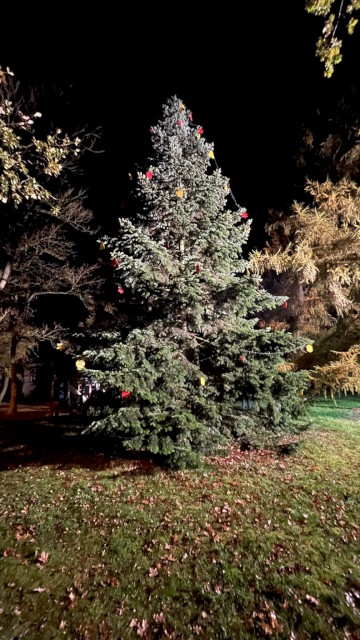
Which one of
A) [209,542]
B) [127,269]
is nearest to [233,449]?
[209,542]

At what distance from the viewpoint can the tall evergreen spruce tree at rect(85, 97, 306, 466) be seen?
6.58 metres

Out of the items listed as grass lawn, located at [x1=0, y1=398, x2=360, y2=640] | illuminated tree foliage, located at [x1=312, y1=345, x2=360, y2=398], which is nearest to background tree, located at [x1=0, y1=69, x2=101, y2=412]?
grass lawn, located at [x1=0, y1=398, x2=360, y2=640]

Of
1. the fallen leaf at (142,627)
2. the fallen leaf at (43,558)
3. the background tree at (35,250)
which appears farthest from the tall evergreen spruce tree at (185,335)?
the background tree at (35,250)

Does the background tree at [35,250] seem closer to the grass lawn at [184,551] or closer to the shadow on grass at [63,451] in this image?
the shadow on grass at [63,451]

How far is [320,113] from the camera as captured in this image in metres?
10.4

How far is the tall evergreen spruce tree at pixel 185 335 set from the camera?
658cm

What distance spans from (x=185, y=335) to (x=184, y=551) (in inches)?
177

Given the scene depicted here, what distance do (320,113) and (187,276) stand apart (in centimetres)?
809

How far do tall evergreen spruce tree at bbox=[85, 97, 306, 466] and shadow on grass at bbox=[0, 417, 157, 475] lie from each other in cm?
95

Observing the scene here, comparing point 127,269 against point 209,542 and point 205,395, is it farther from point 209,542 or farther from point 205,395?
point 209,542

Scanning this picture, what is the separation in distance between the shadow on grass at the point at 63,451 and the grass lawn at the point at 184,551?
0.29 metres

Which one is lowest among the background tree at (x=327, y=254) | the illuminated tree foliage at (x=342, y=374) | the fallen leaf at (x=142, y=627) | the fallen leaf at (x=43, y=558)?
the fallen leaf at (x=142, y=627)

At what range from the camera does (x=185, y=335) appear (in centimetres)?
788

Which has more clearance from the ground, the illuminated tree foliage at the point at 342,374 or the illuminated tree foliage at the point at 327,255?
the illuminated tree foliage at the point at 327,255
